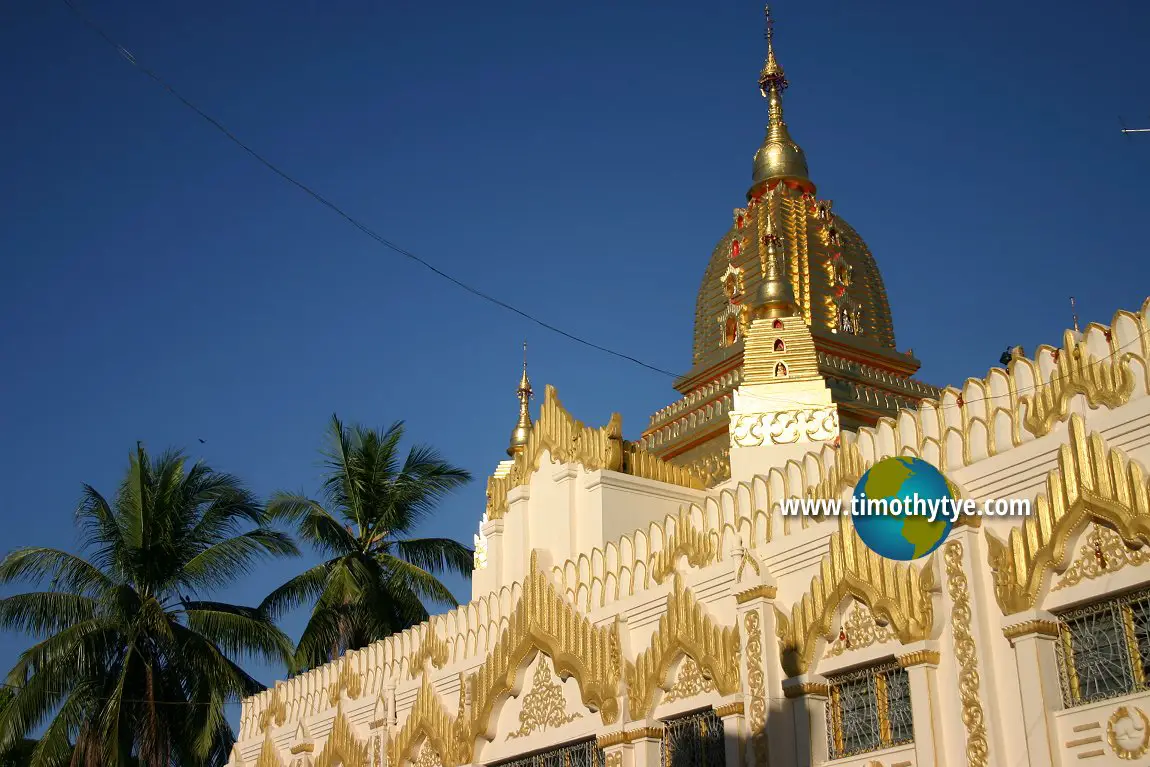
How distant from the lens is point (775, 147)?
26.8 metres

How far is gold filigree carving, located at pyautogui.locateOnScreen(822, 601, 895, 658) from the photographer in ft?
41.7

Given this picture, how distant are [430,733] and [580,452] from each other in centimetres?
438

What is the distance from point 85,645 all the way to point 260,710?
3163mm

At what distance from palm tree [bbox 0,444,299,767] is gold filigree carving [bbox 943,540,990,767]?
14.2 metres

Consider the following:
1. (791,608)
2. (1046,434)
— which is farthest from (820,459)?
(1046,434)

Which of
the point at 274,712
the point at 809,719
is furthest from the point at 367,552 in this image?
the point at 809,719

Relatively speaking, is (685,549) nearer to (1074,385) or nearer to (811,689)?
(811,689)

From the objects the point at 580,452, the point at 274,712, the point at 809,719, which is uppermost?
the point at 580,452

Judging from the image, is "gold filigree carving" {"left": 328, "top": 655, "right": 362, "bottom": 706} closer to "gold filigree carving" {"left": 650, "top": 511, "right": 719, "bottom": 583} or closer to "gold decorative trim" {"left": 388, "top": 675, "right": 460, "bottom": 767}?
"gold decorative trim" {"left": 388, "top": 675, "right": 460, "bottom": 767}

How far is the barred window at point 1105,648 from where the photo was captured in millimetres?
10695

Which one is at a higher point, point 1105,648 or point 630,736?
point 630,736

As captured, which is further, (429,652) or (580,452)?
(429,652)

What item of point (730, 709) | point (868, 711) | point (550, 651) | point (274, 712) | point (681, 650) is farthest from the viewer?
point (274, 712)

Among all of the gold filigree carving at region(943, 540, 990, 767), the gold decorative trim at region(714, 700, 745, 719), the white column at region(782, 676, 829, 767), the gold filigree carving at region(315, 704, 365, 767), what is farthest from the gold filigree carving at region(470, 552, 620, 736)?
the gold filigree carving at region(943, 540, 990, 767)
